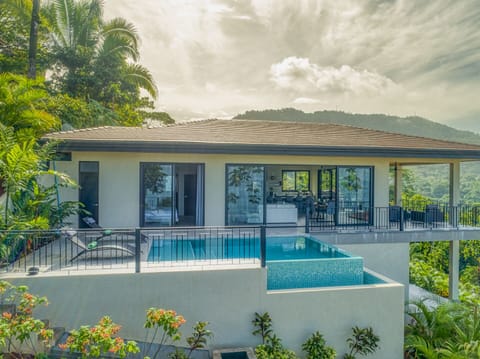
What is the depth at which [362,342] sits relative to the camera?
6.92 m

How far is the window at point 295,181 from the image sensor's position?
18.3 m

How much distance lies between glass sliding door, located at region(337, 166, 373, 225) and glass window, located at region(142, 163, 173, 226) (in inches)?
257

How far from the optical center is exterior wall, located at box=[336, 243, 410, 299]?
1072 centimetres

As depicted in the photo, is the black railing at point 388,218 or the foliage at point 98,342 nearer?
the foliage at point 98,342

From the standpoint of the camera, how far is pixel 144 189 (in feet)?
36.3

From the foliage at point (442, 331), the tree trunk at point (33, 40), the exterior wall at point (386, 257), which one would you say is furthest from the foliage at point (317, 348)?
the tree trunk at point (33, 40)

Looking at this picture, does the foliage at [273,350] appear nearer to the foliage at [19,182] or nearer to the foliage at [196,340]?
the foliage at [196,340]

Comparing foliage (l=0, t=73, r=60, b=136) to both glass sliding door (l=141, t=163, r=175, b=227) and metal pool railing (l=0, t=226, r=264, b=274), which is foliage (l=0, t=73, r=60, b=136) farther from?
glass sliding door (l=141, t=163, r=175, b=227)

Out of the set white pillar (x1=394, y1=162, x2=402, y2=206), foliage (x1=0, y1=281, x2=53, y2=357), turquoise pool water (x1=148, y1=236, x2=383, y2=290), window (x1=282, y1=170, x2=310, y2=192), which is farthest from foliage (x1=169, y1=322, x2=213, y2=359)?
white pillar (x1=394, y1=162, x2=402, y2=206)

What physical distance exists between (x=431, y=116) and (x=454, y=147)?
46.7 metres

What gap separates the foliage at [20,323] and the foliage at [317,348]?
195 inches

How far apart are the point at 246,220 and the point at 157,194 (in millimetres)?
3411

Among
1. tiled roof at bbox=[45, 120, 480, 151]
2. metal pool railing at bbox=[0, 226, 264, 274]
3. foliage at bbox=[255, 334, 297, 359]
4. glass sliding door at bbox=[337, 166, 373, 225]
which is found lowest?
foliage at bbox=[255, 334, 297, 359]

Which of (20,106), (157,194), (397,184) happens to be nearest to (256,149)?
(157,194)
